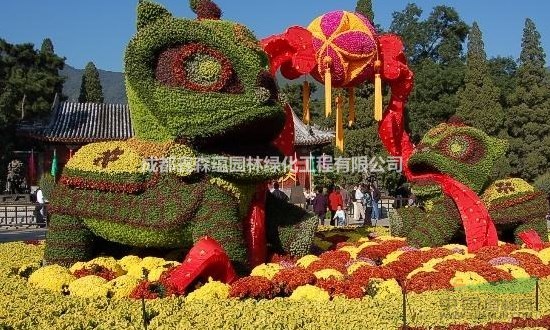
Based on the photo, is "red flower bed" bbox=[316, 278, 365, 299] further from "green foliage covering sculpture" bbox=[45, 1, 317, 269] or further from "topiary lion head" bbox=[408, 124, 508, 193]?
"topiary lion head" bbox=[408, 124, 508, 193]

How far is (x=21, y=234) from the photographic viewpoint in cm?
1681

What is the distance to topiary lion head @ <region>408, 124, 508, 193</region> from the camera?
10.2 m

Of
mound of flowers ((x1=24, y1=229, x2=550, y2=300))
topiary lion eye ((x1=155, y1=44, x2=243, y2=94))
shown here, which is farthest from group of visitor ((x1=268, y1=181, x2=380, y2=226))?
topiary lion eye ((x1=155, y1=44, x2=243, y2=94))

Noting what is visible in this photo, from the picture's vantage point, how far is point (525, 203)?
402 inches

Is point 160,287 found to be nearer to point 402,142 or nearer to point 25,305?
point 25,305

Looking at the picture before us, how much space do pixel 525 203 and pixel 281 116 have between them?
180 inches

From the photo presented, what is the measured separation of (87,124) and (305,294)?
2159 centimetres

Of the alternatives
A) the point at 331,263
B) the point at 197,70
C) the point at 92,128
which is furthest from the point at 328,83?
the point at 92,128

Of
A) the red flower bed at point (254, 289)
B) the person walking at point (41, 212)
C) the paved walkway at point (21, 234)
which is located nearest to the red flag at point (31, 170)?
the person walking at point (41, 212)

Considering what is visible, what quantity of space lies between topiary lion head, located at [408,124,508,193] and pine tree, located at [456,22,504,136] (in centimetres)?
1871

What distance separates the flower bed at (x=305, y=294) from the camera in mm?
5395

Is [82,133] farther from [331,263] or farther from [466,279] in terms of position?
[466,279]

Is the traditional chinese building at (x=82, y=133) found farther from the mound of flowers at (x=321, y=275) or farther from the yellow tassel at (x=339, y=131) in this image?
the mound of flowers at (x=321, y=275)

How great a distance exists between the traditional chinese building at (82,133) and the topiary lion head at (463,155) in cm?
1415
